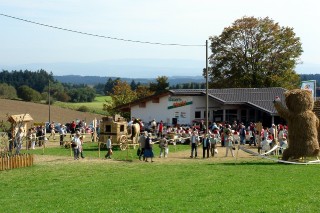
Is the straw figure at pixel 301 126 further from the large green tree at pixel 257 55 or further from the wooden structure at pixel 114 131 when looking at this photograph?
the large green tree at pixel 257 55

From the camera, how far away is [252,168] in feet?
81.5

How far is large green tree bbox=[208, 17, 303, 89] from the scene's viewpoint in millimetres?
64312

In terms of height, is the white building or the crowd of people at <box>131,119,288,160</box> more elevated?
the white building

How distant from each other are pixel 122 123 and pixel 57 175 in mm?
13852

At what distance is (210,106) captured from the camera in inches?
1983

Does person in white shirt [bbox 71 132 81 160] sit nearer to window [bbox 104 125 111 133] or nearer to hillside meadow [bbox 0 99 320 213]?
hillside meadow [bbox 0 99 320 213]

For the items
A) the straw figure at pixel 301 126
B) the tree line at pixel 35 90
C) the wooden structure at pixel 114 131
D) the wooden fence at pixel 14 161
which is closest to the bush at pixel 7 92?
the tree line at pixel 35 90

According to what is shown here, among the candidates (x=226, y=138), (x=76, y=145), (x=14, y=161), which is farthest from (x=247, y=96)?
(x=14, y=161)

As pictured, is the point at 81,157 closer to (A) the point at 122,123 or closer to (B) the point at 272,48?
(A) the point at 122,123

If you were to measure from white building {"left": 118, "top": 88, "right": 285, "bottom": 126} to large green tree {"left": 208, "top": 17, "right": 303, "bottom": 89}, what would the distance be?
12.3m

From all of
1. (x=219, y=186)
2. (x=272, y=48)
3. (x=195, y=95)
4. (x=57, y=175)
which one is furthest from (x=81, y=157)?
(x=272, y=48)

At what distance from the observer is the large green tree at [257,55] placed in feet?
211

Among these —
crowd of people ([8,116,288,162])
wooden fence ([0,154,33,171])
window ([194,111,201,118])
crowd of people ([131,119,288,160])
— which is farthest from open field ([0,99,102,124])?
wooden fence ([0,154,33,171])

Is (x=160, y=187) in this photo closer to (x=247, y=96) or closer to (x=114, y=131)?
(x=114, y=131)
